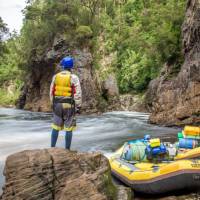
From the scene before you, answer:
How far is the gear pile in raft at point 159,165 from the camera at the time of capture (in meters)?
7.40

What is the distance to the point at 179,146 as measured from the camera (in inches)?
392

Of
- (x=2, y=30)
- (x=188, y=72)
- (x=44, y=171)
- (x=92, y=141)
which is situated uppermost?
(x=2, y=30)

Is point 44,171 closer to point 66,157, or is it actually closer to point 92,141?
point 66,157

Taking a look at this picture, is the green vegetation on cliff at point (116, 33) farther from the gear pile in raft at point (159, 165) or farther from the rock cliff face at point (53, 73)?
the gear pile in raft at point (159, 165)

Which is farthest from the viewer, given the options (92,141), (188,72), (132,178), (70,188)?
(188,72)

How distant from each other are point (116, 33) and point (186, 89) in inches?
1673

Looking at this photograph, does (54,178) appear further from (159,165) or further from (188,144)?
(188,144)

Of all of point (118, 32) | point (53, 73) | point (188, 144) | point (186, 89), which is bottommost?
point (188, 144)

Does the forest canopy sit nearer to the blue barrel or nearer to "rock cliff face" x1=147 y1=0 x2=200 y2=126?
"rock cliff face" x1=147 y1=0 x2=200 y2=126

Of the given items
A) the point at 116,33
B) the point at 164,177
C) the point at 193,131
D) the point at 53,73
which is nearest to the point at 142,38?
the point at 116,33

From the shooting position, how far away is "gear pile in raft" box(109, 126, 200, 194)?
740 centimetres

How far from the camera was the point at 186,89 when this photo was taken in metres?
19.6

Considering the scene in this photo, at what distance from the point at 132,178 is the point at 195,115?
11086 millimetres

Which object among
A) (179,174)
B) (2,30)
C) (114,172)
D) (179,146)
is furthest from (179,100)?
(2,30)
